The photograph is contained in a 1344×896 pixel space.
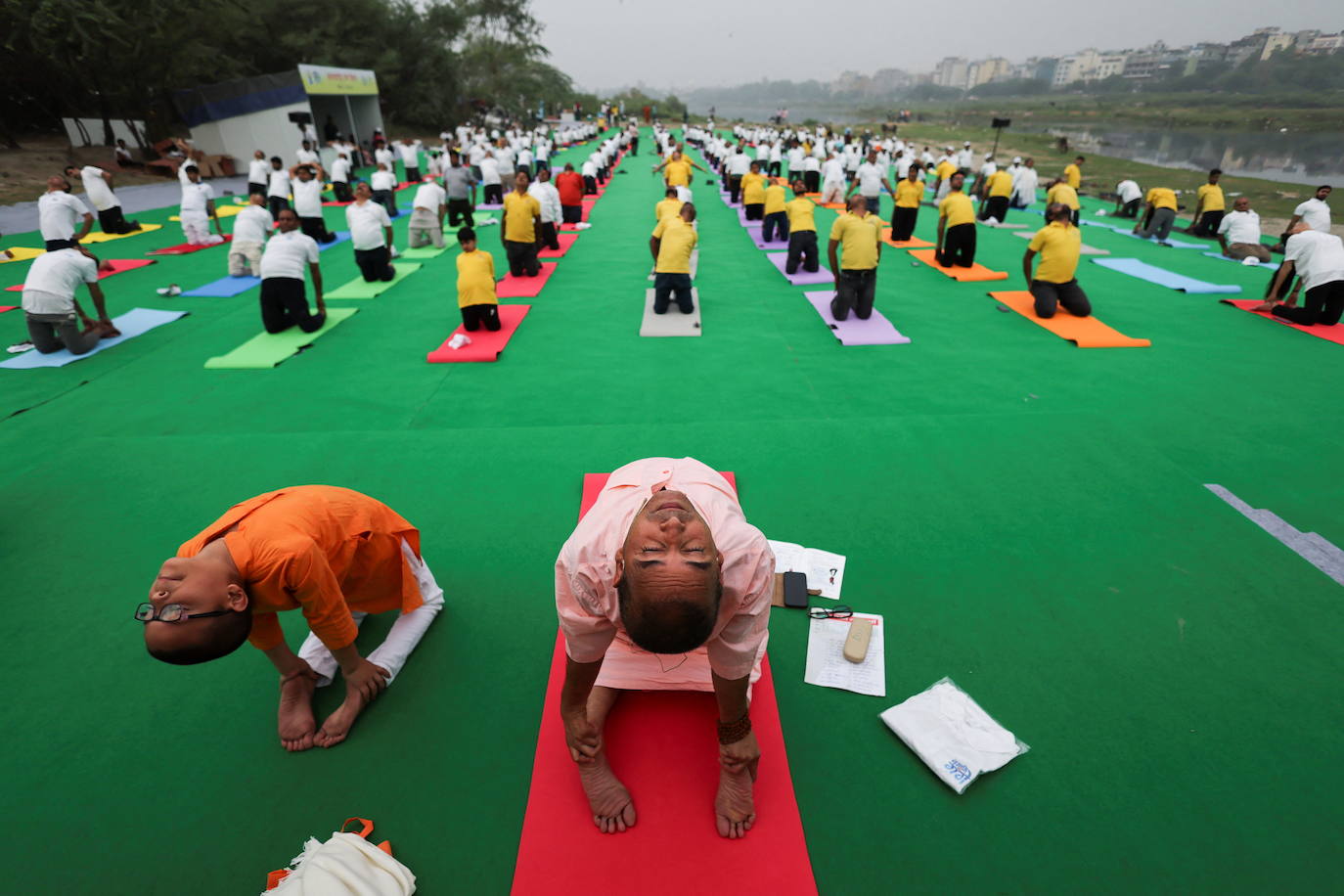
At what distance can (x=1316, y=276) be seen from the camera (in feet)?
20.5

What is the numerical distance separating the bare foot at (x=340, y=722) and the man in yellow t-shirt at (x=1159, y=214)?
13476 millimetres

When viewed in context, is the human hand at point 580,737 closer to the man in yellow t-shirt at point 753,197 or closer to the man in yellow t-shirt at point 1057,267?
the man in yellow t-shirt at point 1057,267

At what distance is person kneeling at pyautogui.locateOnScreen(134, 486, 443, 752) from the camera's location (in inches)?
68.7

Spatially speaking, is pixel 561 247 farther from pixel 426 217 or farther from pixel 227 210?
pixel 227 210

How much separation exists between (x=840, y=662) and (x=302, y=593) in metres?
2.25

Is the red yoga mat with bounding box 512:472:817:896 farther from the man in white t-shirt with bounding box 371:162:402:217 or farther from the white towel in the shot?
Answer: the man in white t-shirt with bounding box 371:162:402:217

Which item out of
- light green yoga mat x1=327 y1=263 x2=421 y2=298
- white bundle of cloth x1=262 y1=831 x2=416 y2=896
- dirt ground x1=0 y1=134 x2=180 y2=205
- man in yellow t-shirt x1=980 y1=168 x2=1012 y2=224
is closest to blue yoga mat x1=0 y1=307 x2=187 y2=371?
light green yoga mat x1=327 y1=263 x2=421 y2=298

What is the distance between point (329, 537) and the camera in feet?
7.22

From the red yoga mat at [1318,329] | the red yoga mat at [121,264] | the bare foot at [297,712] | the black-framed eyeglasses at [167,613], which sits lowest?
the bare foot at [297,712]

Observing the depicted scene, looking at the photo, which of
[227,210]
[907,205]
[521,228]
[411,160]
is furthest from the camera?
[411,160]

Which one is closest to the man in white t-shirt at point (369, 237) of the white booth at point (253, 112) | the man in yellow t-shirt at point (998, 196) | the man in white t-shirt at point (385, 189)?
the man in white t-shirt at point (385, 189)

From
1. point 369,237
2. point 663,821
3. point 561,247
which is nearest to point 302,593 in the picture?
point 663,821

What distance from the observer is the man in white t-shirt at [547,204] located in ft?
30.9

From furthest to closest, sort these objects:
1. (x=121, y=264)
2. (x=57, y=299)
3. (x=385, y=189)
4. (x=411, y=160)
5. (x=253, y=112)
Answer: (x=253, y=112)
(x=411, y=160)
(x=385, y=189)
(x=121, y=264)
(x=57, y=299)
